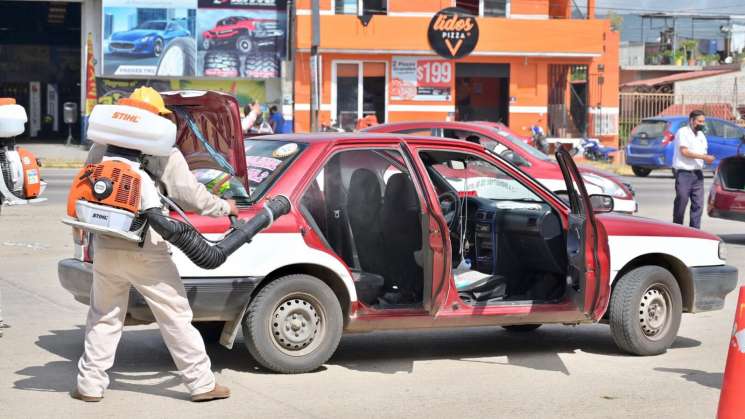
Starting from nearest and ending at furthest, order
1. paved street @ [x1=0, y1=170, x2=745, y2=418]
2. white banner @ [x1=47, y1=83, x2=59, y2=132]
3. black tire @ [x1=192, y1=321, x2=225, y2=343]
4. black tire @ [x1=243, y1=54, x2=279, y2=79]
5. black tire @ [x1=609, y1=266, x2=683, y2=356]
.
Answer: paved street @ [x1=0, y1=170, x2=745, y2=418], black tire @ [x1=609, y1=266, x2=683, y2=356], black tire @ [x1=192, y1=321, x2=225, y2=343], black tire @ [x1=243, y1=54, x2=279, y2=79], white banner @ [x1=47, y1=83, x2=59, y2=132]

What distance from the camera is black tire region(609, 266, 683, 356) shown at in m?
8.27

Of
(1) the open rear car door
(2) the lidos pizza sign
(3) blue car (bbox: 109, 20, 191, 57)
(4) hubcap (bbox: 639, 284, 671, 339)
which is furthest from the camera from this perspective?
(2) the lidos pizza sign

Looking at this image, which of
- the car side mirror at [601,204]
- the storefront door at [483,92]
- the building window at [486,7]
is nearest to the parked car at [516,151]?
the car side mirror at [601,204]

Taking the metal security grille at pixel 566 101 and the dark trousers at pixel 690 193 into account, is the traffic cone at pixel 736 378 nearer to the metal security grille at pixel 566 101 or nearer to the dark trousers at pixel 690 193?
the dark trousers at pixel 690 193

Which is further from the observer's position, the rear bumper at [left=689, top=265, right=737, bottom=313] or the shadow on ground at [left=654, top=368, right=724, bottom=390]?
the rear bumper at [left=689, top=265, right=737, bottom=313]

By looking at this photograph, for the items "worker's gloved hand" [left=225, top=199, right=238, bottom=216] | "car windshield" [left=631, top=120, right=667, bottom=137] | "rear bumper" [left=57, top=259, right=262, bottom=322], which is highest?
"car windshield" [left=631, top=120, right=667, bottom=137]

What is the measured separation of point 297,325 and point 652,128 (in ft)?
80.1

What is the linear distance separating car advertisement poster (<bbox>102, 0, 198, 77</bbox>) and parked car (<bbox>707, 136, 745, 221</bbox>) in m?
23.2

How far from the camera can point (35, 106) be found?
134 feet

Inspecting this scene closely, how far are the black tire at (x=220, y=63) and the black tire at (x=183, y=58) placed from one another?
0.39 metres

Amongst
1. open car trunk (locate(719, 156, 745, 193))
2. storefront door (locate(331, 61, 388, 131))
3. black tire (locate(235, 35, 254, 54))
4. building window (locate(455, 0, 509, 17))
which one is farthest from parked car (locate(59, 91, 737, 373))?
building window (locate(455, 0, 509, 17))

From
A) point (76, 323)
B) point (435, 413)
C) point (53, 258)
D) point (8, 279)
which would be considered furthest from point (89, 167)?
point (53, 258)

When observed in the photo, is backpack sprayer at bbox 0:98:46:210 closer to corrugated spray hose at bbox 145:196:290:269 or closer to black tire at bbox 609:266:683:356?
corrugated spray hose at bbox 145:196:290:269

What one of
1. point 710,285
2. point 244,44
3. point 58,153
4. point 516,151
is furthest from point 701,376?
point 244,44
